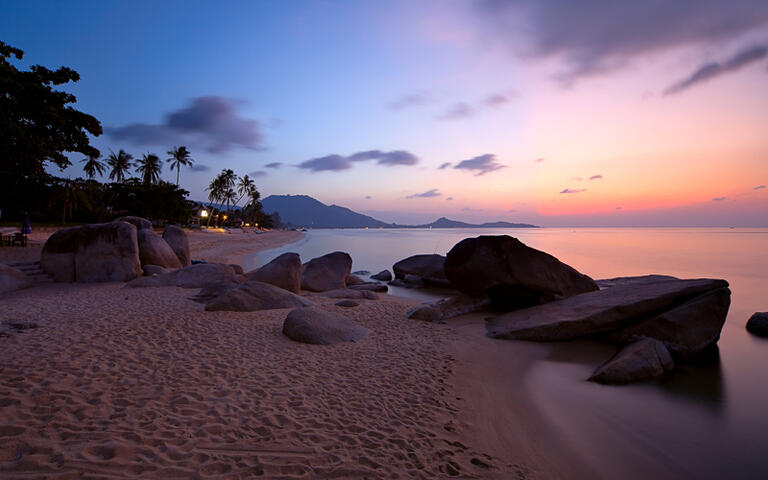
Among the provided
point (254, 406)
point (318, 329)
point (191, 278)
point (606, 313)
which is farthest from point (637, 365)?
point (191, 278)

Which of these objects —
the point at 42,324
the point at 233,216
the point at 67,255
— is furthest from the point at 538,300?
the point at 233,216

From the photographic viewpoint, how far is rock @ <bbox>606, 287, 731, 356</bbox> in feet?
25.2

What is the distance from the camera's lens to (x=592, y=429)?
5.04 metres

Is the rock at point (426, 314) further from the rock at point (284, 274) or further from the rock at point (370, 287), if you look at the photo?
the rock at point (370, 287)

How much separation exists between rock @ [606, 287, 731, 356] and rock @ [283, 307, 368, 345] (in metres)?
6.52

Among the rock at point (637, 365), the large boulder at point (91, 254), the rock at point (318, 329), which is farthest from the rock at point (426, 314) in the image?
the large boulder at point (91, 254)

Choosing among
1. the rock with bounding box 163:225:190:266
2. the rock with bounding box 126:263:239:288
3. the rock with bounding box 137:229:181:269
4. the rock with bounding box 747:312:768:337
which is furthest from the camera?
the rock with bounding box 163:225:190:266

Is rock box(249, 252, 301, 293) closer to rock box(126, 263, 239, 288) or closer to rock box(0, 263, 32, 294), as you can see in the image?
rock box(126, 263, 239, 288)

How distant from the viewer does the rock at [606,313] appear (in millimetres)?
8312

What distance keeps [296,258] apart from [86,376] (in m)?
9.46

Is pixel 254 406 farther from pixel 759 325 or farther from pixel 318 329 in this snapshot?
pixel 759 325

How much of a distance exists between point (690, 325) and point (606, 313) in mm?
1611

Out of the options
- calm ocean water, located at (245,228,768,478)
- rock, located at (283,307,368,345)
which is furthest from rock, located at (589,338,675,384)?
rock, located at (283,307,368,345)

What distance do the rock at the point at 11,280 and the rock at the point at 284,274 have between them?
8.18 m
